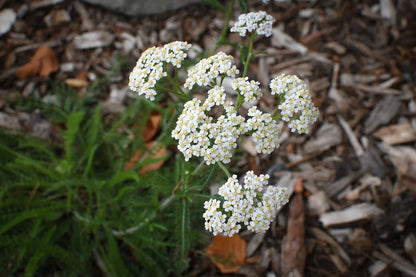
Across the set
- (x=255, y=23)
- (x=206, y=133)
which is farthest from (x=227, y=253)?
(x=255, y=23)

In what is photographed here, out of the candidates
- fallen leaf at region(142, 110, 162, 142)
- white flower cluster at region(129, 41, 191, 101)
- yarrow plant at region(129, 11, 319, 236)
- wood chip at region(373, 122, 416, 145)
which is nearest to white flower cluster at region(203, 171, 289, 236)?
yarrow plant at region(129, 11, 319, 236)

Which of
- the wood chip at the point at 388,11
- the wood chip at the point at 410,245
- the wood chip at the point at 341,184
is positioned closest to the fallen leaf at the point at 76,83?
the wood chip at the point at 341,184

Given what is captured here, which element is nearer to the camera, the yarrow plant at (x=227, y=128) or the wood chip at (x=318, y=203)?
the yarrow plant at (x=227, y=128)

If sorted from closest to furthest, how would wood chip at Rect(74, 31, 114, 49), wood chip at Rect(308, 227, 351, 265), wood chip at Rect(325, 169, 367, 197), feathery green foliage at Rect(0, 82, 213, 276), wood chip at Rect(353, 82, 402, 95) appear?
feathery green foliage at Rect(0, 82, 213, 276), wood chip at Rect(308, 227, 351, 265), wood chip at Rect(325, 169, 367, 197), wood chip at Rect(353, 82, 402, 95), wood chip at Rect(74, 31, 114, 49)

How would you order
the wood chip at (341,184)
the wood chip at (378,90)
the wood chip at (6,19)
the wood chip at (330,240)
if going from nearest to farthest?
the wood chip at (330,240)
the wood chip at (341,184)
the wood chip at (378,90)
the wood chip at (6,19)

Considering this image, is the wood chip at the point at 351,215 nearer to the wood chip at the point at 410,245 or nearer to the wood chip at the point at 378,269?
the wood chip at the point at 410,245

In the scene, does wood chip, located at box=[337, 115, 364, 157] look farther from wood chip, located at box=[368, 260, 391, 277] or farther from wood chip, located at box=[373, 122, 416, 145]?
wood chip, located at box=[368, 260, 391, 277]
